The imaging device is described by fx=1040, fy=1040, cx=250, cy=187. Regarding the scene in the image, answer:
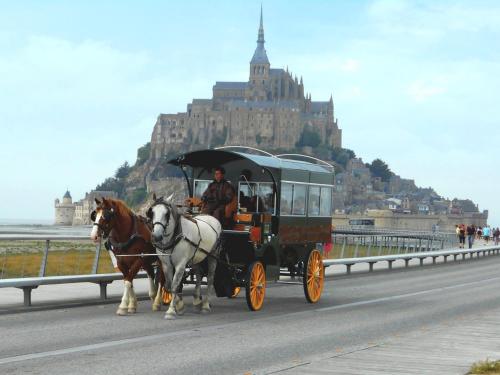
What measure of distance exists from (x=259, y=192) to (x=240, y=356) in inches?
272

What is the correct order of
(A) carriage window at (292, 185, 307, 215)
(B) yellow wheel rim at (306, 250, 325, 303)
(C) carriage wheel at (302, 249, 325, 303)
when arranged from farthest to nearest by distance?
(B) yellow wheel rim at (306, 250, 325, 303)
(C) carriage wheel at (302, 249, 325, 303)
(A) carriage window at (292, 185, 307, 215)

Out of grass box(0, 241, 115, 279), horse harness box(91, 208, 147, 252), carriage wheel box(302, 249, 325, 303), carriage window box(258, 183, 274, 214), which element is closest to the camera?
horse harness box(91, 208, 147, 252)

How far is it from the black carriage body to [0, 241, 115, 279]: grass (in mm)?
2209

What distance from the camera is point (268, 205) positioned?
17.7m

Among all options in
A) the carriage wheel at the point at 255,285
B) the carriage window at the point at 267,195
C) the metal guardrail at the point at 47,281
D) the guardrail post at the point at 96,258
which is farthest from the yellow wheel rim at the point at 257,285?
the guardrail post at the point at 96,258

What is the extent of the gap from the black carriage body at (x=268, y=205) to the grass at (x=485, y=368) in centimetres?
756

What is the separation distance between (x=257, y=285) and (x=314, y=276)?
2330mm

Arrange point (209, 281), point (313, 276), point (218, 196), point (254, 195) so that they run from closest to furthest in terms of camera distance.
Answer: point (209, 281)
point (218, 196)
point (254, 195)
point (313, 276)

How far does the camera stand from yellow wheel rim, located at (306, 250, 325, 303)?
61.2 ft

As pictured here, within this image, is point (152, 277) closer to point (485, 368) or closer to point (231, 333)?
point (231, 333)

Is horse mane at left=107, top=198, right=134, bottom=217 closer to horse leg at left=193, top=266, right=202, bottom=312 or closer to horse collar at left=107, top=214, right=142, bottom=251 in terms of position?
horse collar at left=107, top=214, right=142, bottom=251

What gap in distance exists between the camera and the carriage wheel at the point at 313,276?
18.5 metres

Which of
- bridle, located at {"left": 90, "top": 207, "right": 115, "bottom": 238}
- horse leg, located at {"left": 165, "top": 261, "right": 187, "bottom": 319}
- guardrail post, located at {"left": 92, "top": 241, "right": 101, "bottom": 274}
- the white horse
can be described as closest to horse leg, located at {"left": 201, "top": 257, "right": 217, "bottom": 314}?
the white horse

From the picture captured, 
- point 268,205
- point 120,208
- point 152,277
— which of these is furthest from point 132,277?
point 268,205
